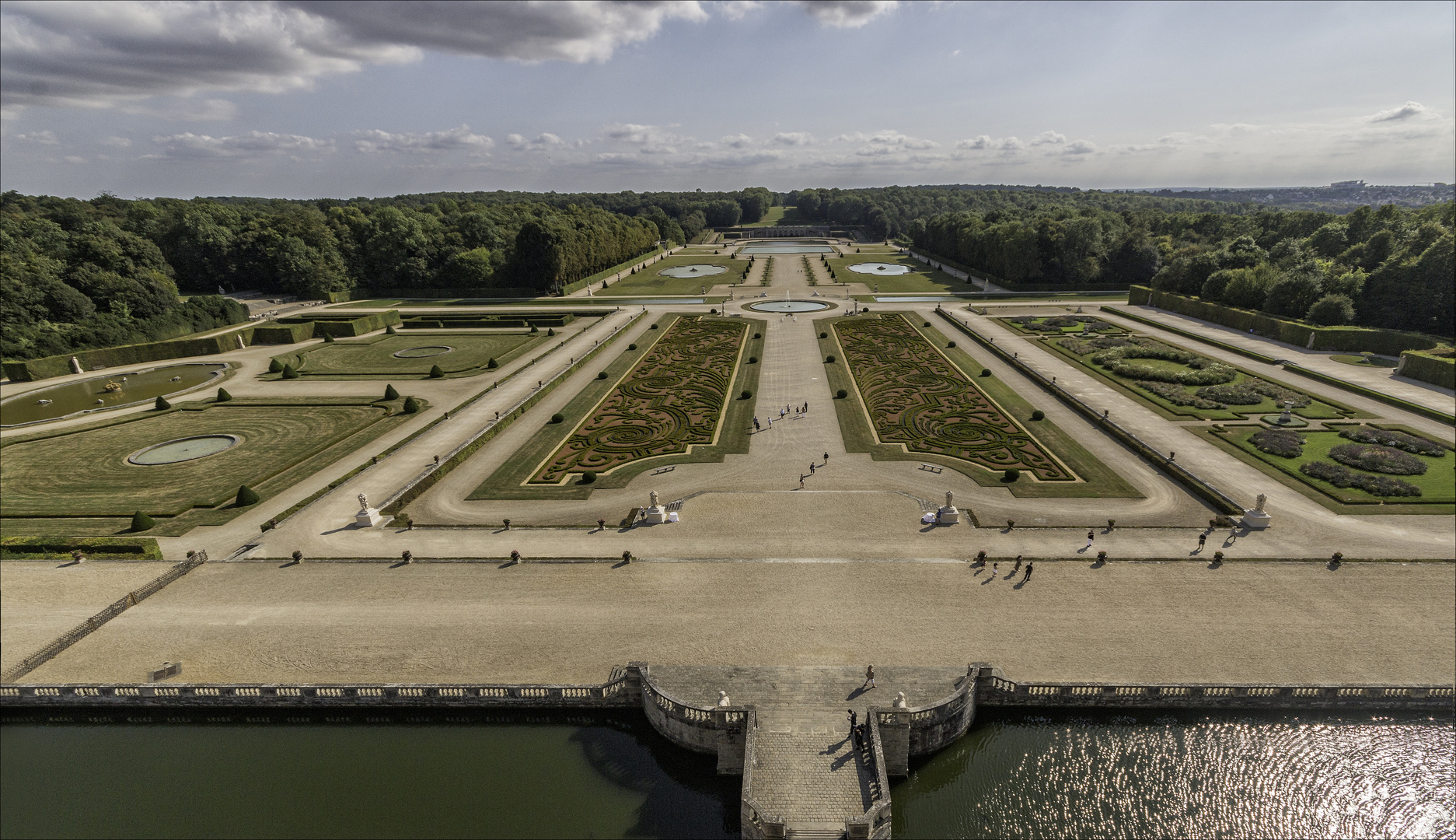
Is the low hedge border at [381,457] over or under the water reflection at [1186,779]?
over

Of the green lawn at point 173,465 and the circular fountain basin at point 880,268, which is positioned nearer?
the green lawn at point 173,465

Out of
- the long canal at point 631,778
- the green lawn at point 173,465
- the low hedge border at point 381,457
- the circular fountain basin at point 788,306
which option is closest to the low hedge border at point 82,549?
the green lawn at point 173,465

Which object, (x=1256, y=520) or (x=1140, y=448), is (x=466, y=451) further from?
(x=1256, y=520)

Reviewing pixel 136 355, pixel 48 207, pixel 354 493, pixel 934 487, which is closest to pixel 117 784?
pixel 354 493

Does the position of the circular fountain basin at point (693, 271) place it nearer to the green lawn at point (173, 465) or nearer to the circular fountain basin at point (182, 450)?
the green lawn at point (173, 465)

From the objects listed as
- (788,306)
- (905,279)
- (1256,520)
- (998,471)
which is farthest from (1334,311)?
(788,306)

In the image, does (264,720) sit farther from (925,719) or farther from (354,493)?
(925,719)

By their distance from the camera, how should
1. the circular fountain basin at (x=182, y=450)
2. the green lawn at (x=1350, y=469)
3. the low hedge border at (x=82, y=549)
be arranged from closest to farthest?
the low hedge border at (x=82, y=549) → the green lawn at (x=1350, y=469) → the circular fountain basin at (x=182, y=450)
